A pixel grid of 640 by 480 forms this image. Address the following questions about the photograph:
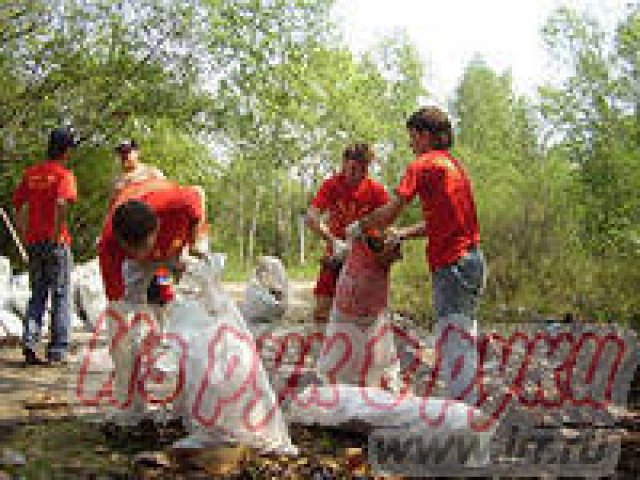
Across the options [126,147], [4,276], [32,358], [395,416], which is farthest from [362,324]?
[4,276]

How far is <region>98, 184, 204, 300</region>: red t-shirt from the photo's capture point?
4605 millimetres

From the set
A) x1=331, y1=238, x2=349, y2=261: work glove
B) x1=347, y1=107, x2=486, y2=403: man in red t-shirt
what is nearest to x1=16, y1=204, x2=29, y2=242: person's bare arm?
x1=331, y1=238, x2=349, y2=261: work glove

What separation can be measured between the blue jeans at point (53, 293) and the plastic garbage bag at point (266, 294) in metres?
3.91

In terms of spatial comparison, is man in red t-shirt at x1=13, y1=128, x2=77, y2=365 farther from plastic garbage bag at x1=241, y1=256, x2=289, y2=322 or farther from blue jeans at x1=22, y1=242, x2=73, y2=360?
plastic garbage bag at x1=241, y1=256, x2=289, y2=322

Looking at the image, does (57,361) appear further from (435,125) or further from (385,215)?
(435,125)

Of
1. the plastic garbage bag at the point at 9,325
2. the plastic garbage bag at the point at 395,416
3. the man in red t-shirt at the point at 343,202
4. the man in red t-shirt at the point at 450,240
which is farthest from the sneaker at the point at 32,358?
the man in red t-shirt at the point at 450,240

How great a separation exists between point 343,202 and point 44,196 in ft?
8.93

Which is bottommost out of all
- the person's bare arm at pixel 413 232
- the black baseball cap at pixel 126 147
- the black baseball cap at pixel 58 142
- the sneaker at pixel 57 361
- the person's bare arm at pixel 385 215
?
the sneaker at pixel 57 361

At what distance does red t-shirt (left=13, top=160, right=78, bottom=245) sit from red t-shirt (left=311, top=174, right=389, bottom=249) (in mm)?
2336

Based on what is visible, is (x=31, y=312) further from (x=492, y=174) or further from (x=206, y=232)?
(x=492, y=174)

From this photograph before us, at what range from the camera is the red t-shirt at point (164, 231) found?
461 cm

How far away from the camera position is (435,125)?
15.3ft

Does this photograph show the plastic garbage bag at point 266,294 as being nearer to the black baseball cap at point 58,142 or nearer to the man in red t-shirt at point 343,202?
the black baseball cap at point 58,142

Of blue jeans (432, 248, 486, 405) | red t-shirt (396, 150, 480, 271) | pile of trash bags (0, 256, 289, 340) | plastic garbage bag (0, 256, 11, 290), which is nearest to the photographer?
blue jeans (432, 248, 486, 405)
